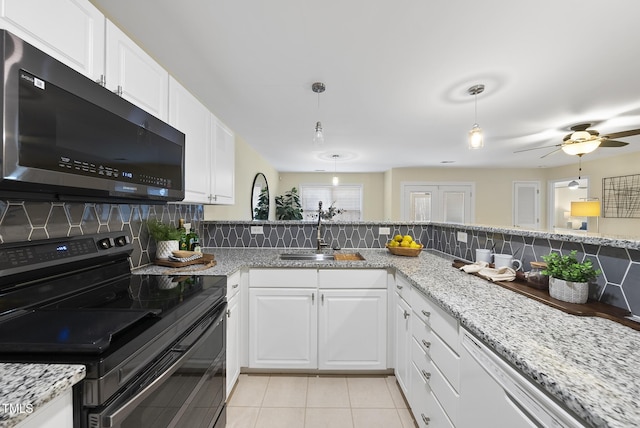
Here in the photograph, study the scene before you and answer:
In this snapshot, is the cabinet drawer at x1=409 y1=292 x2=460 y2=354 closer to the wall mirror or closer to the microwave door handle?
the microwave door handle

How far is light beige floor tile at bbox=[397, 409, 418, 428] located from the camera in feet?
5.10

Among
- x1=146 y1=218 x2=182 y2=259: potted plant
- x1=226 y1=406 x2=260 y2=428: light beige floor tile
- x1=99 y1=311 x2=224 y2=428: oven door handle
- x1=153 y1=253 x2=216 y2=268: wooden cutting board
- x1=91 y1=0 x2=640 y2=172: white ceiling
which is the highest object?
x1=91 y1=0 x2=640 y2=172: white ceiling

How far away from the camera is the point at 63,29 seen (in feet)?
3.03

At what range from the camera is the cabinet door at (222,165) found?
2.06 m

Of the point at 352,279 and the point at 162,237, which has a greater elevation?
the point at 162,237

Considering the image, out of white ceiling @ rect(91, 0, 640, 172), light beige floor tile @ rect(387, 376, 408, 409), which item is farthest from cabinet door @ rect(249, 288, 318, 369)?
white ceiling @ rect(91, 0, 640, 172)

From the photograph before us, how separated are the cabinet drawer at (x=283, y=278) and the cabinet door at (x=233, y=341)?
0.58ft

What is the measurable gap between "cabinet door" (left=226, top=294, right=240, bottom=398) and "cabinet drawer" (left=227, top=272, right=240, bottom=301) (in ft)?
0.11

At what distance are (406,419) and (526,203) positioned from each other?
678 cm

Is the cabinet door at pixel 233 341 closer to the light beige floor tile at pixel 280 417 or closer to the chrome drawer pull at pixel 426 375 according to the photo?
the light beige floor tile at pixel 280 417

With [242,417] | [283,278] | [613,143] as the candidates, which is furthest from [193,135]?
[613,143]

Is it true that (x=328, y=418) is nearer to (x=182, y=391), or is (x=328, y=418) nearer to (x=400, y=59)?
(x=182, y=391)

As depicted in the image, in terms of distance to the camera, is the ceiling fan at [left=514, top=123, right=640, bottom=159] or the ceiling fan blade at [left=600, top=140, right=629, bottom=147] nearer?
the ceiling fan at [left=514, top=123, right=640, bottom=159]

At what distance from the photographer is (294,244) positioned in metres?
2.60
